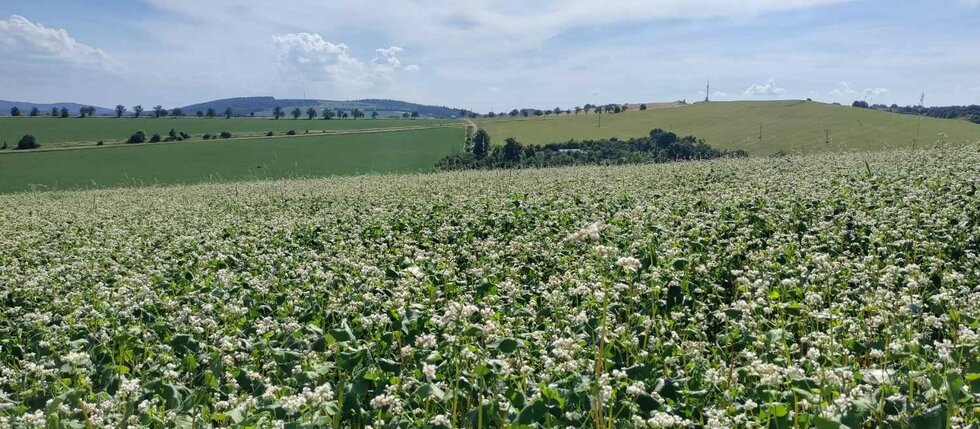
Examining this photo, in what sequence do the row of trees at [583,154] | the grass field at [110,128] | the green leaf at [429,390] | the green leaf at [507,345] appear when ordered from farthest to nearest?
1. the grass field at [110,128]
2. the row of trees at [583,154]
3. the green leaf at [507,345]
4. the green leaf at [429,390]

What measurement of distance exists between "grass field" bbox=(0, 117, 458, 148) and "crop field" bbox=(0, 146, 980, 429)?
106617 millimetres

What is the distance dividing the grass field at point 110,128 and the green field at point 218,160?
1575 cm

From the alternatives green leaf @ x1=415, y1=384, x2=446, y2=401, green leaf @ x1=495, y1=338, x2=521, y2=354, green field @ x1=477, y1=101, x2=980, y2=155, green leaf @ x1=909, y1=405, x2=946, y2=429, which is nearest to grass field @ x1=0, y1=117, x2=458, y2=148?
green field @ x1=477, y1=101, x2=980, y2=155

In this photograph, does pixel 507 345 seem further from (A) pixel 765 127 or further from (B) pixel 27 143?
(B) pixel 27 143

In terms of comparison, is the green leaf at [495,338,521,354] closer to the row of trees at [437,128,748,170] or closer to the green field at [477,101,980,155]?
the row of trees at [437,128,748,170]

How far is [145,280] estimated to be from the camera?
9859 mm

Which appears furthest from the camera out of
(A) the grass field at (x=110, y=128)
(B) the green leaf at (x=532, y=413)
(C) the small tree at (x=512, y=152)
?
(A) the grass field at (x=110, y=128)

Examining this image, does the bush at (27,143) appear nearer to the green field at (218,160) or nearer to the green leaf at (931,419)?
the green field at (218,160)

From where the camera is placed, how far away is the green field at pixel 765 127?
5938 cm

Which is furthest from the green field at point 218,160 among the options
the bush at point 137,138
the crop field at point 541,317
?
the crop field at point 541,317

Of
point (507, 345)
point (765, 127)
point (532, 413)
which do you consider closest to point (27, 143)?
point (765, 127)

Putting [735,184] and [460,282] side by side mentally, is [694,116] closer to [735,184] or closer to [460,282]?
[735,184]

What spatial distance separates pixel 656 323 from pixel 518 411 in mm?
2668

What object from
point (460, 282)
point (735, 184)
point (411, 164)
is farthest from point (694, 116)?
point (460, 282)
